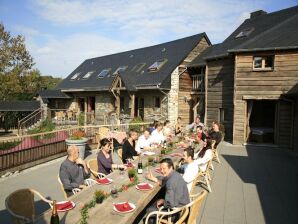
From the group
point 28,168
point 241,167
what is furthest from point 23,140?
point 241,167

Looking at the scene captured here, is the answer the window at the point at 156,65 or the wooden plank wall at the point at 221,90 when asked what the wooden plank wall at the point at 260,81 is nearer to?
the wooden plank wall at the point at 221,90

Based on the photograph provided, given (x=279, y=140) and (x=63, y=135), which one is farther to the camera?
(x=279, y=140)

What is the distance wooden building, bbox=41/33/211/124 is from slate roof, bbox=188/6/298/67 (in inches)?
62.0

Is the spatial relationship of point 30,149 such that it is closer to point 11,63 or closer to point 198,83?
point 198,83

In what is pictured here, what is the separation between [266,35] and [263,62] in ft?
6.08

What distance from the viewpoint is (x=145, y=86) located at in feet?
65.5

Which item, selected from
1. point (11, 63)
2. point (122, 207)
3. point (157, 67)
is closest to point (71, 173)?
point (122, 207)

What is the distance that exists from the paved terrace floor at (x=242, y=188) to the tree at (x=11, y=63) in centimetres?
2435

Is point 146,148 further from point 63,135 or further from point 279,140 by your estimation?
point 279,140

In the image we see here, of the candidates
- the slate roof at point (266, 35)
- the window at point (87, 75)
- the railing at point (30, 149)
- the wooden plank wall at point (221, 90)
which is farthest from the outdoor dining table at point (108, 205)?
the window at point (87, 75)

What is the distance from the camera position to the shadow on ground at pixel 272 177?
592 cm

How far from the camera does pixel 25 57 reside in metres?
34.0

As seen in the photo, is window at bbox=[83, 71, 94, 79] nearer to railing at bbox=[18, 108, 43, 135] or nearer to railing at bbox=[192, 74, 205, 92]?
railing at bbox=[18, 108, 43, 135]

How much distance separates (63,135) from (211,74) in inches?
389
